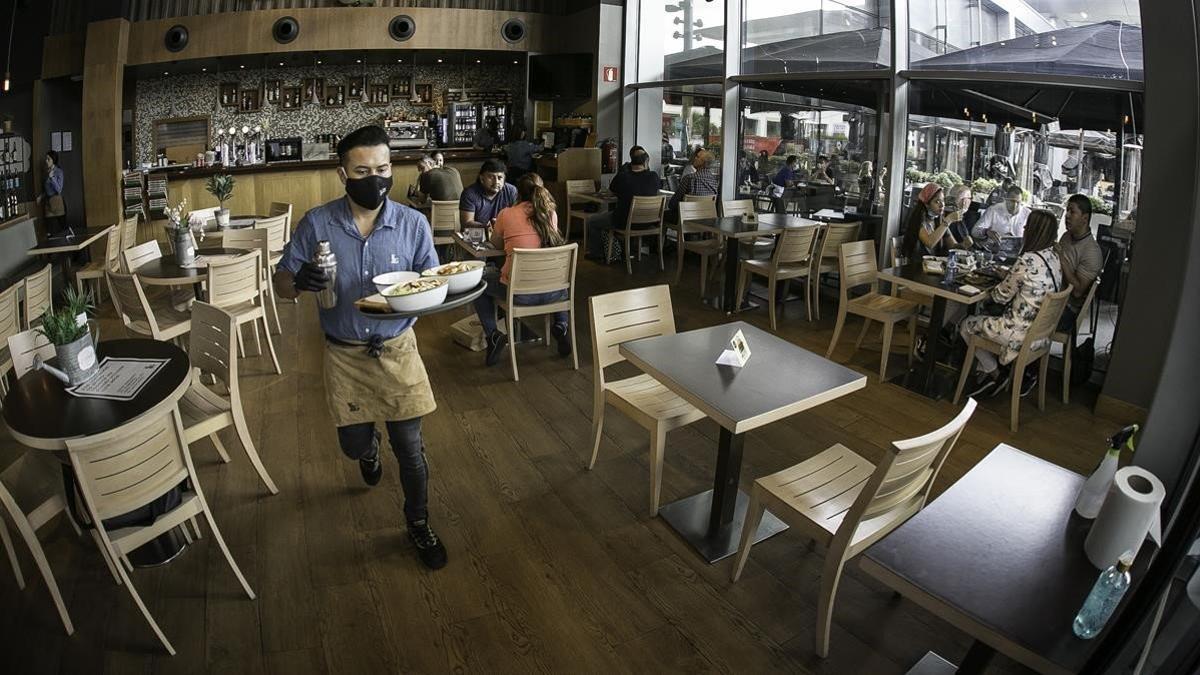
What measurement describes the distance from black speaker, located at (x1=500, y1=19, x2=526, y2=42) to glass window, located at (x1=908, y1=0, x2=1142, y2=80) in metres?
6.06

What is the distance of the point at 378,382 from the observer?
8.66 ft

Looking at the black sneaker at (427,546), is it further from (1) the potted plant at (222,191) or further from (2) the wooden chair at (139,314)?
(1) the potted plant at (222,191)

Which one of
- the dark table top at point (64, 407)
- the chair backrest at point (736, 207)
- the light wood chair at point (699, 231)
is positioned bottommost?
the dark table top at point (64, 407)

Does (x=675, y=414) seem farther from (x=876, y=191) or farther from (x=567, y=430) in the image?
(x=876, y=191)

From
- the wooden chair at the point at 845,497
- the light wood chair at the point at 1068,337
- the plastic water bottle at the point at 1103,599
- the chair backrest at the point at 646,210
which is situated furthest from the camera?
the chair backrest at the point at 646,210

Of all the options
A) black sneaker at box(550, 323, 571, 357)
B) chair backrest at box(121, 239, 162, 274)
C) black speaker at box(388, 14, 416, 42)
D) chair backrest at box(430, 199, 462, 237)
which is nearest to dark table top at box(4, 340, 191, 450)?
chair backrest at box(121, 239, 162, 274)

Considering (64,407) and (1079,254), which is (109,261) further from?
(1079,254)

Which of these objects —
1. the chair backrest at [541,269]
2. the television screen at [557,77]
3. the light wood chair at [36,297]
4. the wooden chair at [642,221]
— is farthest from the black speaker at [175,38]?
the chair backrest at [541,269]

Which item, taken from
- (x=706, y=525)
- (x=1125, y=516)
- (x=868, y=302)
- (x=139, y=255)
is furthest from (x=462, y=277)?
(x=868, y=302)

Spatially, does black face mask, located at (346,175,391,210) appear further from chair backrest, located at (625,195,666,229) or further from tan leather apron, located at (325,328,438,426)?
chair backrest, located at (625,195,666,229)

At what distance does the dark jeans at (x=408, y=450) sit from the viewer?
2.69 metres

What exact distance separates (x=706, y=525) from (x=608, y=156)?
719cm

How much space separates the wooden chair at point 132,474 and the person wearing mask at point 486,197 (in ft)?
11.3

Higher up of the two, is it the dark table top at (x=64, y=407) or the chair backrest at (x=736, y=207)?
the chair backrest at (x=736, y=207)
